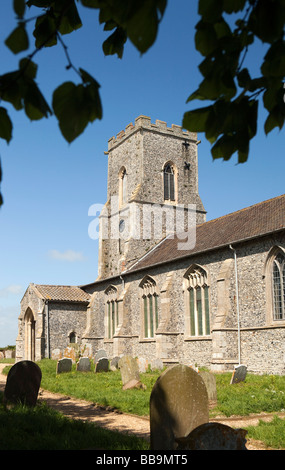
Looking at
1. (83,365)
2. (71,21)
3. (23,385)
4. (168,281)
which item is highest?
(71,21)

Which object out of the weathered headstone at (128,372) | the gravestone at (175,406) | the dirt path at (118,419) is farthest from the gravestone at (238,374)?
the gravestone at (175,406)

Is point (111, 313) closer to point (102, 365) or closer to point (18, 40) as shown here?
point (102, 365)

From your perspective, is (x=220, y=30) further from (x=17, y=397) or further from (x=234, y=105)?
(x=17, y=397)

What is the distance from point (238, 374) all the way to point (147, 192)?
18731mm

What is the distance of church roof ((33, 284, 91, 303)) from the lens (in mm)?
27875

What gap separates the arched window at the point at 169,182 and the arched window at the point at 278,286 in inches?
638

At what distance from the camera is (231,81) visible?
7.30 feet

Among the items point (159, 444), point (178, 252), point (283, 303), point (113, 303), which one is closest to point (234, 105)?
point (159, 444)

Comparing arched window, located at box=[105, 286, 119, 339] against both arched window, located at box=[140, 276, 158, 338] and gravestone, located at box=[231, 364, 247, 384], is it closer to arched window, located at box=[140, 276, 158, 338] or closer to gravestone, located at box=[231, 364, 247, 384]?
arched window, located at box=[140, 276, 158, 338]

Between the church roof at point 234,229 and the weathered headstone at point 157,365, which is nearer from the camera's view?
the church roof at point 234,229

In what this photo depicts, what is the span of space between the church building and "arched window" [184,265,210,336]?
5 centimetres

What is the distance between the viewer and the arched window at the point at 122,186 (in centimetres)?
3259

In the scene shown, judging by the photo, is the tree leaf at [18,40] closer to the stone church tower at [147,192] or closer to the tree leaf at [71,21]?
the tree leaf at [71,21]

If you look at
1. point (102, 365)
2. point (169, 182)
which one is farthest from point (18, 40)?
point (169, 182)
